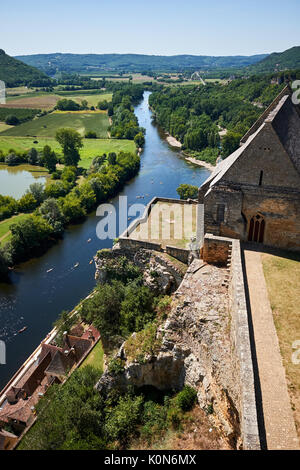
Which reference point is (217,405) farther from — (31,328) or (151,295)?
(31,328)

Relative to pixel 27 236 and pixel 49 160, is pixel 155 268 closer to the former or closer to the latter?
pixel 27 236

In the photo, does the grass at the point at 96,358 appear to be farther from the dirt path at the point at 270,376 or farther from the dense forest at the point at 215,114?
the dense forest at the point at 215,114

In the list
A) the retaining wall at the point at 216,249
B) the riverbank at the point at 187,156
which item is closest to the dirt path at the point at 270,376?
the retaining wall at the point at 216,249

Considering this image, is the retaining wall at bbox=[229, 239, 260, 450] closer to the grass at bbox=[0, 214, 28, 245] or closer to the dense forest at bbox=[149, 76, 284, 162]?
the grass at bbox=[0, 214, 28, 245]

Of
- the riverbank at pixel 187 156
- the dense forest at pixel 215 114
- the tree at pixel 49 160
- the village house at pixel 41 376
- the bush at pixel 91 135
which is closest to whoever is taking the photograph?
the village house at pixel 41 376

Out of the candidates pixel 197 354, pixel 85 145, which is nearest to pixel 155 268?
pixel 197 354
